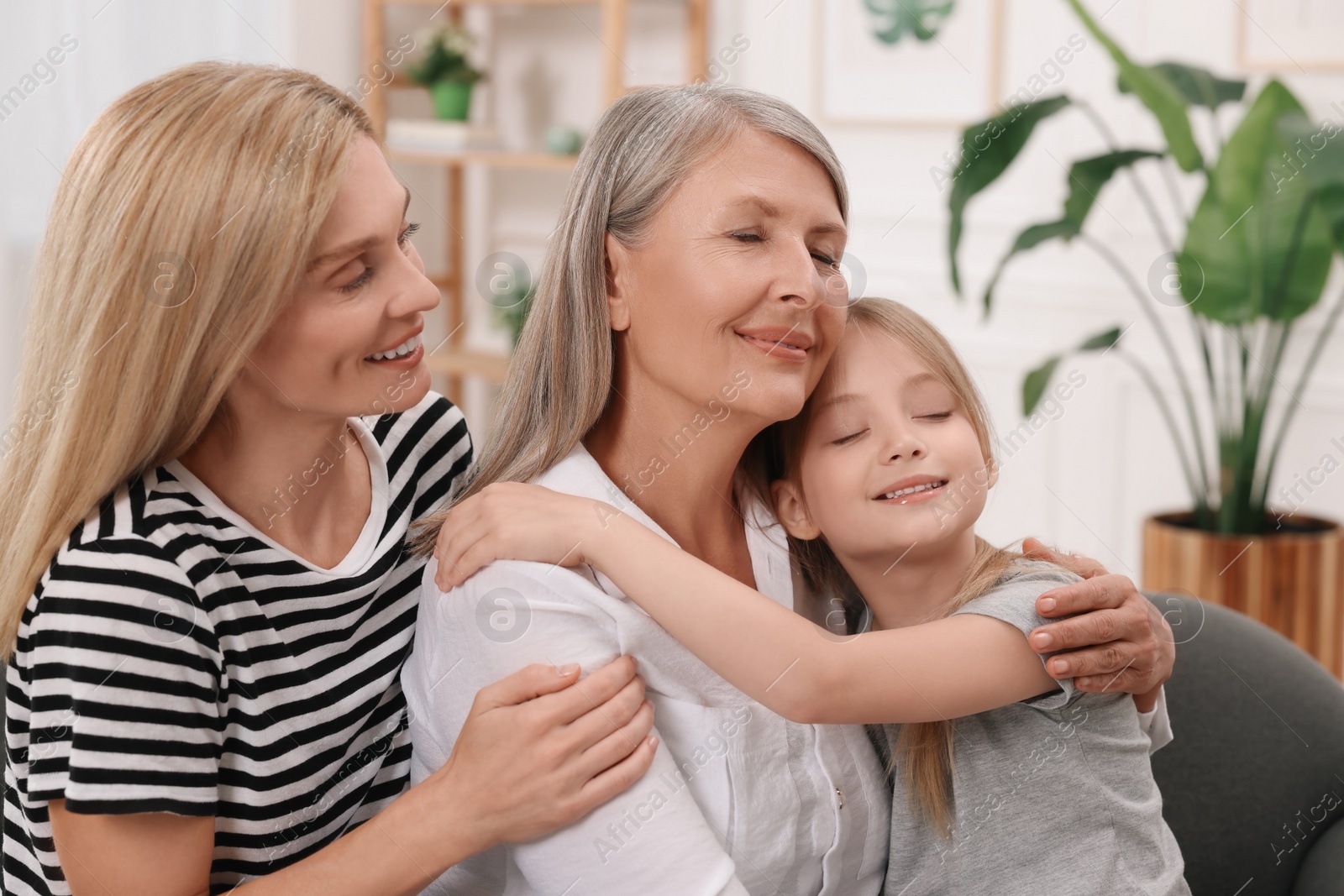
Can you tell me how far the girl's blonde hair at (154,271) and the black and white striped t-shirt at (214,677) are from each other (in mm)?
54

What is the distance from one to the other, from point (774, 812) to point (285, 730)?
0.49 metres

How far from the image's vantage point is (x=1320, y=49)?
10.2 ft

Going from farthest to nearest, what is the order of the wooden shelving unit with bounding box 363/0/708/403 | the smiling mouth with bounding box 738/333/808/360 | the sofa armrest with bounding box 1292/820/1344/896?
the wooden shelving unit with bounding box 363/0/708/403 < the sofa armrest with bounding box 1292/820/1344/896 < the smiling mouth with bounding box 738/333/808/360

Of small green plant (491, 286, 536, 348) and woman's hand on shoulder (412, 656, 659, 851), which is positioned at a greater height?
woman's hand on shoulder (412, 656, 659, 851)

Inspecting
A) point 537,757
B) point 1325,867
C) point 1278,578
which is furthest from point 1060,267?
point 537,757

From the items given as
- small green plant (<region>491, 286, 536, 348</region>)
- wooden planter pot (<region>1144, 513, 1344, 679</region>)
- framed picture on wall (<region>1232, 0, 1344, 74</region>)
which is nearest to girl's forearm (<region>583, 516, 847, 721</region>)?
wooden planter pot (<region>1144, 513, 1344, 679</region>)

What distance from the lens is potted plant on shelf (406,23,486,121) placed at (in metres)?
4.25

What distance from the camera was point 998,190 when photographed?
3.77m

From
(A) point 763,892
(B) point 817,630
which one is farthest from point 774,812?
(B) point 817,630

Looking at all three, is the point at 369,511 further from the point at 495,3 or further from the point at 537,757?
the point at 495,3

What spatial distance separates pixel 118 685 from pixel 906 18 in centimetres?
338

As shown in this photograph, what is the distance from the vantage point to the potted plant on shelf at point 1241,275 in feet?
8.38

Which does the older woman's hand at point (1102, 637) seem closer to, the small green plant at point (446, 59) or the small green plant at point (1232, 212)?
the small green plant at point (1232, 212)

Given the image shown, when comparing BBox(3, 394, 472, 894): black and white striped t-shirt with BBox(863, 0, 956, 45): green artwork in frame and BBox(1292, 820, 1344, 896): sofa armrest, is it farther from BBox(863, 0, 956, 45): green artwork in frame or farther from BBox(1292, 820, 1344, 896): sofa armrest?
BBox(863, 0, 956, 45): green artwork in frame
